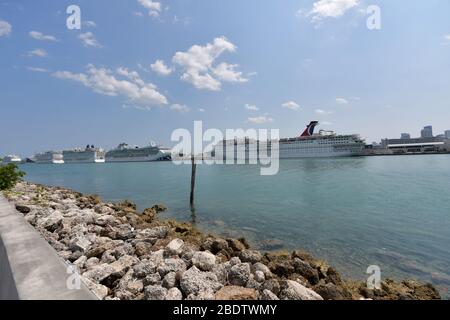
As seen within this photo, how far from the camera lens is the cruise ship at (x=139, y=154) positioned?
298 feet

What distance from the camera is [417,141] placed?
301 feet

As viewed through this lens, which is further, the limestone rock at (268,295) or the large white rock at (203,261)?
the large white rock at (203,261)

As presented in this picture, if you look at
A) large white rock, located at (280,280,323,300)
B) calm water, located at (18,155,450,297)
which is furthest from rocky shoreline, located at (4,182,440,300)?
calm water, located at (18,155,450,297)

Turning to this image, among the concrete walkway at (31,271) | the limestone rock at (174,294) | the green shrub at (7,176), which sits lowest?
the limestone rock at (174,294)

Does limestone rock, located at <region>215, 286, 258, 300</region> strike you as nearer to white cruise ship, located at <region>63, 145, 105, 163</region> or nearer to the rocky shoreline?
the rocky shoreline

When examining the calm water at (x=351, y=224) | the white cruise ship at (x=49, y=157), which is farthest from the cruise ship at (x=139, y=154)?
the calm water at (x=351, y=224)

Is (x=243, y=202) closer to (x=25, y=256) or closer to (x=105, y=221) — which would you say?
(x=105, y=221)

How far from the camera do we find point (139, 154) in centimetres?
9169

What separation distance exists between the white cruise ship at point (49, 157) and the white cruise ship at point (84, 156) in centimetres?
370

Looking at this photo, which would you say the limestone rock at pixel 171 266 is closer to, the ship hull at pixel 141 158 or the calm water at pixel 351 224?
the calm water at pixel 351 224

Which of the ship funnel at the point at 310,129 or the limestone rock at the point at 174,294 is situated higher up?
the ship funnel at the point at 310,129

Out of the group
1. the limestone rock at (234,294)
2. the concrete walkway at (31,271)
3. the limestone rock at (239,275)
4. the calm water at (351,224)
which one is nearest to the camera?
the concrete walkway at (31,271)

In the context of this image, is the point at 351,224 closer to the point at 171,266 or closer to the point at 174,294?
the point at 171,266
